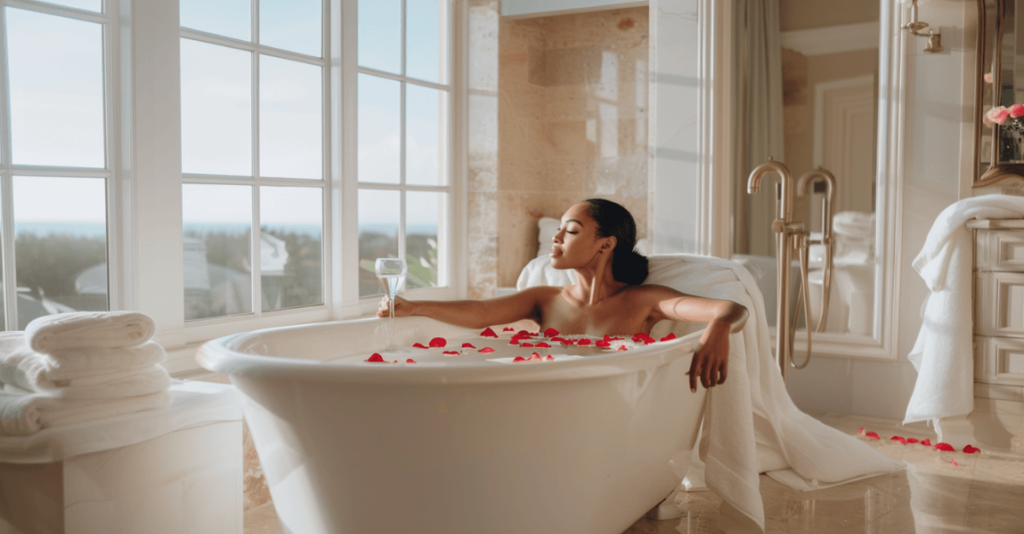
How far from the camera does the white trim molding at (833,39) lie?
333 cm

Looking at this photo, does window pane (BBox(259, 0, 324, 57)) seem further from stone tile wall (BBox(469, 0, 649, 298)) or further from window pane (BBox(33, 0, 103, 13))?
stone tile wall (BBox(469, 0, 649, 298))

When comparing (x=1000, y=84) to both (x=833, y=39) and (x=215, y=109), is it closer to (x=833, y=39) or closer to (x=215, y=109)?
(x=833, y=39)

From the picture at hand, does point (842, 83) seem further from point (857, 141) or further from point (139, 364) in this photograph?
point (139, 364)

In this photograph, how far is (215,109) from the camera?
2.56 meters

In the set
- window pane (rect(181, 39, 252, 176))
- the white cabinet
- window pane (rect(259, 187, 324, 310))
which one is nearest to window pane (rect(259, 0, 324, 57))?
window pane (rect(181, 39, 252, 176))

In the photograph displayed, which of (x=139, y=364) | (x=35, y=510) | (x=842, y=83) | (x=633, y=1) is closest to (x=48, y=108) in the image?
(x=139, y=364)

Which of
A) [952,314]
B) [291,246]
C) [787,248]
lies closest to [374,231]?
[291,246]

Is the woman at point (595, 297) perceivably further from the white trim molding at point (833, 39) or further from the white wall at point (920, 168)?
the white trim molding at point (833, 39)

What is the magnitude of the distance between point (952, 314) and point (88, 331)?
272 cm

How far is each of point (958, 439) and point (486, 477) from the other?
7.13ft

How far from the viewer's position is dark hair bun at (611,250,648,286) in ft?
8.02

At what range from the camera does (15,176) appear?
6.63ft

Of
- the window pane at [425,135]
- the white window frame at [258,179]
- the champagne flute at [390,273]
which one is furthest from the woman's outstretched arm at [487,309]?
the window pane at [425,135]

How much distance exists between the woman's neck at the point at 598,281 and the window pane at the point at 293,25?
135cm
